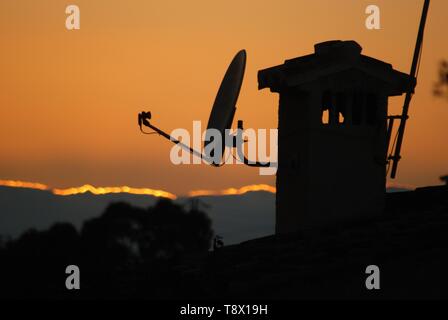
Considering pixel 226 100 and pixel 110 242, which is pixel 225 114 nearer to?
pixel 226 100

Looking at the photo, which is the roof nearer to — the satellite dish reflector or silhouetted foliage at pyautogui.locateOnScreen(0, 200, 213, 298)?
the satellite dish reflector

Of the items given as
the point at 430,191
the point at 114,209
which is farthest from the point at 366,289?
the point at 114,209

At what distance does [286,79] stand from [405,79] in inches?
97.0

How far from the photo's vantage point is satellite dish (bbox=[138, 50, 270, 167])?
17953mm

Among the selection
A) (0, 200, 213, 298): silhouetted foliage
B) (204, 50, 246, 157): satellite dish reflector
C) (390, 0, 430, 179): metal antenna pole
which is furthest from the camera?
(0, 200, 213, 298): silhouetted foliage

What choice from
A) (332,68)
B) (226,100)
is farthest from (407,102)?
(226,100)

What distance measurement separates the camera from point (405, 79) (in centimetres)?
2006

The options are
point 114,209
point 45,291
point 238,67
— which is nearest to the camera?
point 45,291

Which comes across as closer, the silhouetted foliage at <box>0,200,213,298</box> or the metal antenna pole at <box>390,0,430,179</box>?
the metal antenna pole at <box>390,0,430,179</box>

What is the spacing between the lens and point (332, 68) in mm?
19750

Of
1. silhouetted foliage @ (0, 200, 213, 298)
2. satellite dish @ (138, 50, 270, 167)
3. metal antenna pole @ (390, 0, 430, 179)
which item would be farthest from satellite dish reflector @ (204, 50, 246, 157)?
silhouetted foliage @ (0, 200, 213, 298)

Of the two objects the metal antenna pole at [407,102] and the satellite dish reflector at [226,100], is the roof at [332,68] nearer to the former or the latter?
the metal antenna pole at [407,102]

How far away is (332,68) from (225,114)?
2.89m
